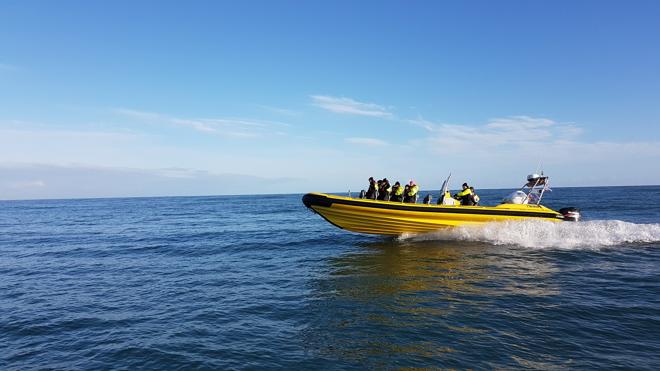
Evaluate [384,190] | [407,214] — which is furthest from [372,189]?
[407,214]

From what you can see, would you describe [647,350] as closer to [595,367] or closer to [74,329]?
[595,367]

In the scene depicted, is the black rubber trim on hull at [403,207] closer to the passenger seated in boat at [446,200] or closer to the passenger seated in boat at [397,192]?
the passenger seated in boat at [446,200]

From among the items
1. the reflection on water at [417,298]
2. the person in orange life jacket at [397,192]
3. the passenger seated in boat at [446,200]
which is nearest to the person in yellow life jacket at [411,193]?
the person in orange life jacket at [397,192]

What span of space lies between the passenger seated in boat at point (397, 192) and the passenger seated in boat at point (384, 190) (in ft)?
0.69

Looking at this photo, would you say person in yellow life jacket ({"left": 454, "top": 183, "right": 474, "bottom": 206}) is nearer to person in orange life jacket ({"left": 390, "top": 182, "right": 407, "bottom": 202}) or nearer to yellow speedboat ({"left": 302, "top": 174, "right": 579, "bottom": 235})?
yellow speedboat ({"left": 302, "top": 174, "right": 579, "bottom": 235})

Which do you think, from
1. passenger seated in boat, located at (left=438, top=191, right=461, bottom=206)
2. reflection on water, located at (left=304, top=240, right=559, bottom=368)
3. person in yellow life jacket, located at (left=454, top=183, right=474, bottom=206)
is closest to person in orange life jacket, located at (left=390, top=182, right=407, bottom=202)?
passenger seated in boat, located at (left=438, top=191, right=461, bottom=206)

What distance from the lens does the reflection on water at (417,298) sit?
238 inches

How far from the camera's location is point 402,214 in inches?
576

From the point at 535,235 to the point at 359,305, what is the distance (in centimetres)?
1056

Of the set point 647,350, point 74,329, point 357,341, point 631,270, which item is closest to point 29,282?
point 74,329

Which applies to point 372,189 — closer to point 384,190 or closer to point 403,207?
point 384,190

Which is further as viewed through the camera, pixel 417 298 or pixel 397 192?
pixel 397 192

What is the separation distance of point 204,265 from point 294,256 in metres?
3.36

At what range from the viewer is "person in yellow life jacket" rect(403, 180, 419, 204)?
14914 mm
